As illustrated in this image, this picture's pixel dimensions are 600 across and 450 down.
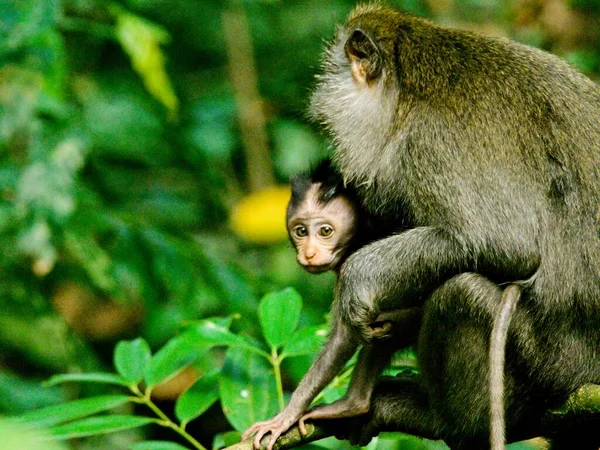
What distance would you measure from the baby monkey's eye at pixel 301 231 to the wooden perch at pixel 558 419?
0.86 m

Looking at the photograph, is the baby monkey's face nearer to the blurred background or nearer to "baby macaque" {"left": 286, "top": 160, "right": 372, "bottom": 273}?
"baby macaque" {"left": 286, "top": 160, "right": 372, "bottom": 273}

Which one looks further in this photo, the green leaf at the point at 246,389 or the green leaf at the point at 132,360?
the green leaf at the point at 246,389

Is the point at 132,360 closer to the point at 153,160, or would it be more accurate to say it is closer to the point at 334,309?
the point at 334,309

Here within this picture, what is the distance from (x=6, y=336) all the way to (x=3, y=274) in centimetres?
77

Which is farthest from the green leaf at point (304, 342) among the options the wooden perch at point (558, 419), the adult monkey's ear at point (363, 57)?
the adult monkey's ear at point (363, 57)

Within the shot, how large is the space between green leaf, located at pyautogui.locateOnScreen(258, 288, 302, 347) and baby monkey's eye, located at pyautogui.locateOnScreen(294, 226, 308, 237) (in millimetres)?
617

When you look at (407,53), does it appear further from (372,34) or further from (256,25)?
(256,25)

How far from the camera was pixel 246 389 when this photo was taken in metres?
3.53

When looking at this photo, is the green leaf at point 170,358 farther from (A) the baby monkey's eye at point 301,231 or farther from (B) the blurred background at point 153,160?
(B) the blurred background at point 153,160

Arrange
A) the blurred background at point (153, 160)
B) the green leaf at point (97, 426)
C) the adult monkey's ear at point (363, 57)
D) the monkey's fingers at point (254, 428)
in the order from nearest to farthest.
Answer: the green leaf at point (97, 426)
the monkey's fingers at point (254, 428)
the adult monkey's ear at point (363, 57)
the blurred background at point (153, 160)

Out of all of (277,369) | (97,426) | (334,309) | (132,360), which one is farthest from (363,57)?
(97,426)

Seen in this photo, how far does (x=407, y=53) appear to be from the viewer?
11.9 feet

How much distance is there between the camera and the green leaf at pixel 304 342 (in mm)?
3354

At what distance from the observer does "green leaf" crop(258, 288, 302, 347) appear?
3402mm
